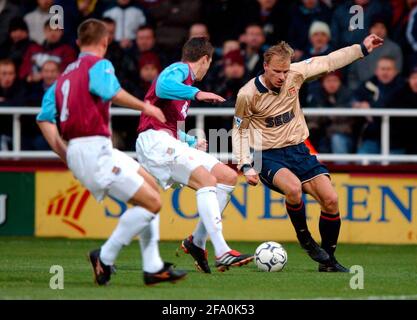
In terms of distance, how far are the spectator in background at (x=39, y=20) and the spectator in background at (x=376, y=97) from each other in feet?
14.2

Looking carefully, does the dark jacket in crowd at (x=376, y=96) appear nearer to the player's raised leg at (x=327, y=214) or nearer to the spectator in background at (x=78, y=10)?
the spectator in background at (x=78, y=10)

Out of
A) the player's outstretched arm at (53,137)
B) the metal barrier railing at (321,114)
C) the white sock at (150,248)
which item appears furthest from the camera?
the metal barrier railing at (321,114)

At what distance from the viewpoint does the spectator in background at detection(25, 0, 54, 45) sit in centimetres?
1639

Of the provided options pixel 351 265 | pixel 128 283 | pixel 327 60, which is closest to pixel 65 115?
pixel 128 283

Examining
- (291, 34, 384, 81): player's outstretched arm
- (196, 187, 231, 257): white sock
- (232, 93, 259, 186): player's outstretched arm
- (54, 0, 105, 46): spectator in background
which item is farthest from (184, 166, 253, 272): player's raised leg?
(54, 0, 105, 46): spectator in background

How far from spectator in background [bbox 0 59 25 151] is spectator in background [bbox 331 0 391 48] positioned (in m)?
4.16

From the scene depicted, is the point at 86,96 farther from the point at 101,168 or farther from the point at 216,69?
the point at 216,69

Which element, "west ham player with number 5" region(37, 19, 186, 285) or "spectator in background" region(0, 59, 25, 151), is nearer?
"west ham player with number 5" region(37, 19, 186, 285)

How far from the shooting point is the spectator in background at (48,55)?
51.8ft

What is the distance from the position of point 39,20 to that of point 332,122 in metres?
4.27

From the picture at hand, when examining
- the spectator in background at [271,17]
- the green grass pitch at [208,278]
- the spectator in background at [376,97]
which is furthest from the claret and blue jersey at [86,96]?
the spectator in background at [271,17]

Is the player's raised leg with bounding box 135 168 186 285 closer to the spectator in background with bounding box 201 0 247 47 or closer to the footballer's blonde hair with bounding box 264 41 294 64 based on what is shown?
the footballer's blonde hair with bounding box 264 41 294 64
